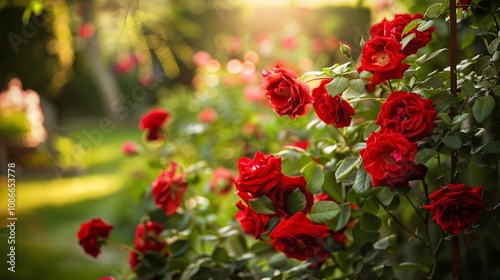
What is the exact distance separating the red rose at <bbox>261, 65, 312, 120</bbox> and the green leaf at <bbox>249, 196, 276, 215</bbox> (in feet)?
0.47

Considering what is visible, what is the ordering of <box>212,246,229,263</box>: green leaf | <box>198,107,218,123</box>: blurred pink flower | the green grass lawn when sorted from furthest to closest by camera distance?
the green grass lawn → <box>198,107,218,123</box>: blurred pink flower → <box>212,246,229,263</box>: green leaf

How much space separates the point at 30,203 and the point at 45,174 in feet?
2.14

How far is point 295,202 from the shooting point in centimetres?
90

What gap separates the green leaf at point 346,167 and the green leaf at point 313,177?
0.07m

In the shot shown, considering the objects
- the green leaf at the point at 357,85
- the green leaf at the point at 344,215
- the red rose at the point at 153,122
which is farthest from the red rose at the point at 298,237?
the red rose at the point at 153,122

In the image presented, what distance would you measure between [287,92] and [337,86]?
0.25 feet

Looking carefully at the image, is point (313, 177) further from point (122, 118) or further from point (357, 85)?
point (122, 118)

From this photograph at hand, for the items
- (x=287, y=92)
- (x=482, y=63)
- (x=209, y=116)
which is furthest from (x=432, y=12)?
(x=209, y=116)

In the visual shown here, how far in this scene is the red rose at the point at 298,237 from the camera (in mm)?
851

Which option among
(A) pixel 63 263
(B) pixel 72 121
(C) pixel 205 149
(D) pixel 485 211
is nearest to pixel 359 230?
(D) pixel 485 211

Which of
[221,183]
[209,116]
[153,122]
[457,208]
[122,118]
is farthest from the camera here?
[122,118]

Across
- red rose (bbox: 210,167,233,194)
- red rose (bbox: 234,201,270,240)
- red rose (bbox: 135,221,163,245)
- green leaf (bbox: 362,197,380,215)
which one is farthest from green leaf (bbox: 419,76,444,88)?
red rose (bbox: 210,167,233,194)

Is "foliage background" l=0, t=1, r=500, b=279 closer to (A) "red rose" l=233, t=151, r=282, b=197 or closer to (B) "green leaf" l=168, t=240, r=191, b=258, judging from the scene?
(B) "green leaf" l=168, t=240, r=191, b=258

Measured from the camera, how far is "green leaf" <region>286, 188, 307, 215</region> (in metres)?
0.90
